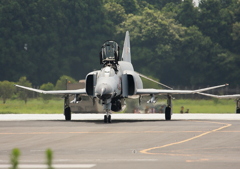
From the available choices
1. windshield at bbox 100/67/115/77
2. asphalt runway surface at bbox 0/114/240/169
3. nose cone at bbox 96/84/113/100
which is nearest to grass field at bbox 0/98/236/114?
windshield at bbox 100/67/115/77

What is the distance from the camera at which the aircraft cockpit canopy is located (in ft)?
125

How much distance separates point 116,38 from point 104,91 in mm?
67985

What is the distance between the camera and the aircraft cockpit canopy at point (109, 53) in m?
38.0

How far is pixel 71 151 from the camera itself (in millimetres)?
19609

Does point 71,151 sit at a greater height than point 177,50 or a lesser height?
lesser

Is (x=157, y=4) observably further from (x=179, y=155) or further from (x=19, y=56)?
(x=179, y=155)

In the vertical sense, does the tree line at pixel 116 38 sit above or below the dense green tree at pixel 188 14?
below

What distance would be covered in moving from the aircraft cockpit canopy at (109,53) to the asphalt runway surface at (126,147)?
7854mm

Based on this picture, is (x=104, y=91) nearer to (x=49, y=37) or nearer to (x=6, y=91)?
(x=6, y=91)

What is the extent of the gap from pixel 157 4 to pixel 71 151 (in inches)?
4098

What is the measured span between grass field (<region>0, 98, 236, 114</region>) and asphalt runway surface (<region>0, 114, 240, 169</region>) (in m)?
24.5

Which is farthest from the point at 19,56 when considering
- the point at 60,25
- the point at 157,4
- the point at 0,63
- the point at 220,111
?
the point at 220,111

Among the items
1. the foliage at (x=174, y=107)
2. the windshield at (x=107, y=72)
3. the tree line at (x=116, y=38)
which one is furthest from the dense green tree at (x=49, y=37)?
the windshield at (x=107, y=72)

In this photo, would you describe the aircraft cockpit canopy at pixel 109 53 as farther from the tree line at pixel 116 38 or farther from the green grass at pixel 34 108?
the tree line at pixel 116 38
